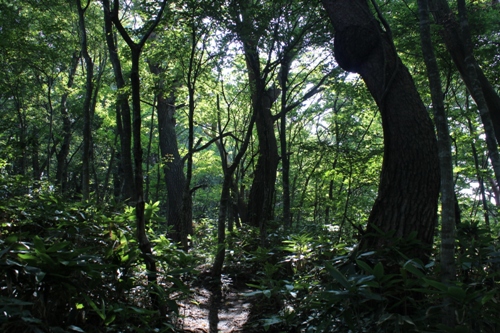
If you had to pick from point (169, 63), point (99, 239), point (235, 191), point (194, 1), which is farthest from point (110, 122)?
point (99, 239)

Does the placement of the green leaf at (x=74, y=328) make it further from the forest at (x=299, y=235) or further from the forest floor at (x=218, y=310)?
the forest floor at (x=218, y=310)

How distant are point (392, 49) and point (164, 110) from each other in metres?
9.55

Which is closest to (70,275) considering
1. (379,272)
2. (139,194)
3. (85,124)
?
(139,194)

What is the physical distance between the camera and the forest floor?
4.09 m

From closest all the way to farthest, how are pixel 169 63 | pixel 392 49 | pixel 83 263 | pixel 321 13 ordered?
pixel 83 263
pixel 392 49
pixel 321 13
pixel 169 63

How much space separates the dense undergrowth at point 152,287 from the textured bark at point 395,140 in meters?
0.30

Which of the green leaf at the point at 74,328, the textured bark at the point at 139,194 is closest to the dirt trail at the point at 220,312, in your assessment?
the textured bark at the point at 139,194

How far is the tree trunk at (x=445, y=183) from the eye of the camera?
2670 mm

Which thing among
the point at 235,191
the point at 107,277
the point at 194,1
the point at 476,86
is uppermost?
the point at 194,1

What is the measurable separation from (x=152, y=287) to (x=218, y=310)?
2086 mm

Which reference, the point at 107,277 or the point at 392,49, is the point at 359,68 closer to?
the point at 392,49

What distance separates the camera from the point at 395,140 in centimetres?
388

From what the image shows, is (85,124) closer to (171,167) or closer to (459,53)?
(171,167)

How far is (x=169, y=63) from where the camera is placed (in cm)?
845
